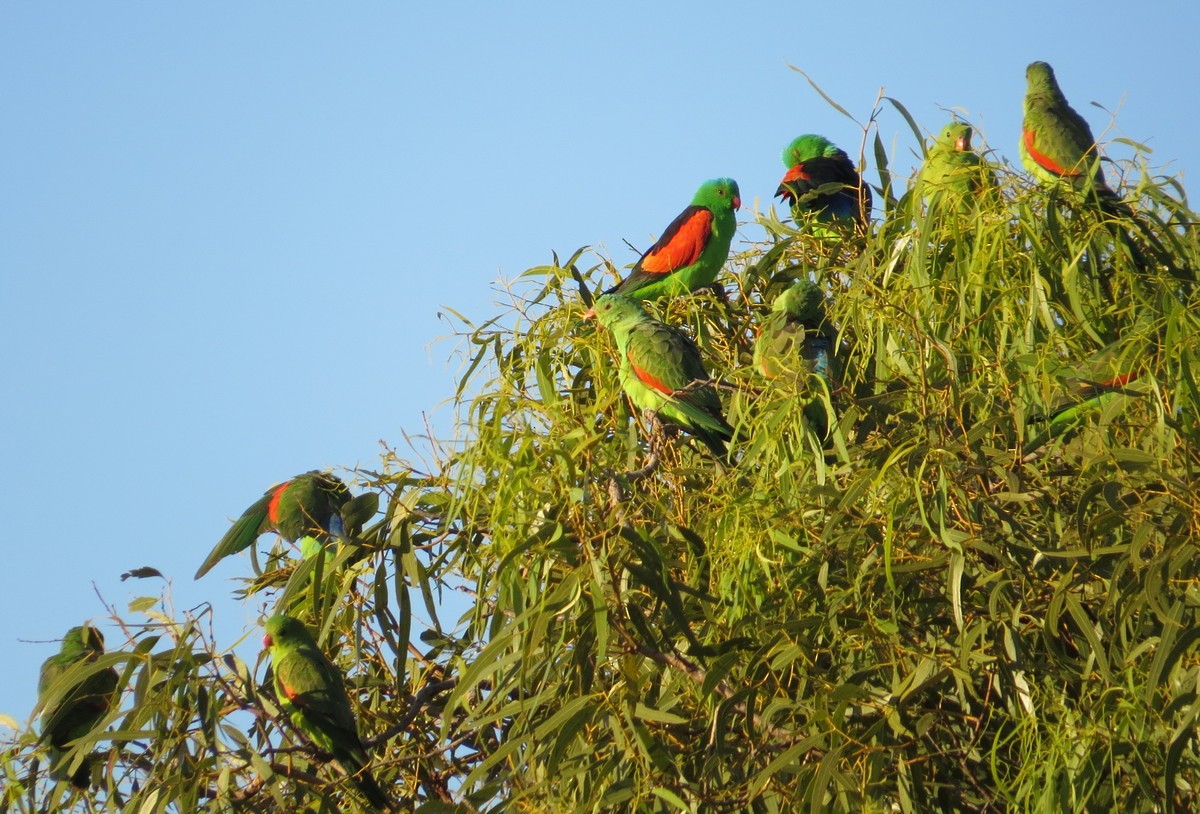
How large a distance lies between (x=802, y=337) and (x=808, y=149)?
2.58 meters

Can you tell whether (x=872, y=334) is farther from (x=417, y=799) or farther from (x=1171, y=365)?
(x=417, y=799)

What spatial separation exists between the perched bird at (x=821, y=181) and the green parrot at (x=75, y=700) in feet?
8.74

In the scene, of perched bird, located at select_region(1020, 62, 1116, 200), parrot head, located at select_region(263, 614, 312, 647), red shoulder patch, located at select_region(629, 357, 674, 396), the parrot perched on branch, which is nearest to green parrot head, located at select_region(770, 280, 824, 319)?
red shoulder patch, located at select_region(629, 357, 674, 396)

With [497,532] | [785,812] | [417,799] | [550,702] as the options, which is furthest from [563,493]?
Result: [417,799]

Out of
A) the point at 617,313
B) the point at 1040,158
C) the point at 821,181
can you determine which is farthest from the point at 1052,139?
the point at 617,313

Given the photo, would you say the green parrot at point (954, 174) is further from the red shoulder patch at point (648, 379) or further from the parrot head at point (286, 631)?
the parrot head at point (286, 631)

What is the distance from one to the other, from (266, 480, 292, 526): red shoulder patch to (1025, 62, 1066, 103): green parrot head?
3.02 m

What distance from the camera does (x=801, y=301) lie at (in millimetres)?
3680

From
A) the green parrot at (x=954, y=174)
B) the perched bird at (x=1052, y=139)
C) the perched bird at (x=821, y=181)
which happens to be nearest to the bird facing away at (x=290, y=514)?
the perched bird at (x=821, y=181)

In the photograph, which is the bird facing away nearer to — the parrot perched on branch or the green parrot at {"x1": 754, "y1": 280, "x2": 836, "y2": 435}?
the green parrot at {"x1": 754, "y1": 280, "x2": 836, "y2": 435}

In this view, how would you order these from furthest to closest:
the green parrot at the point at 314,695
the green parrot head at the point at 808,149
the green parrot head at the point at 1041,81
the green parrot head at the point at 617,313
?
the green parrot head at the point at 808,149 → the green parrot head at the point at 1041,81 → the green parrot head at the point at 617,313 → the green parrot at the point at 314,695

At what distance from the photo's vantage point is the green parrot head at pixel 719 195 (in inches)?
193

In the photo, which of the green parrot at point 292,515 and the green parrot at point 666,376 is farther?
the green parrot at point 292,515

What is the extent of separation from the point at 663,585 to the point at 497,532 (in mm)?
354
